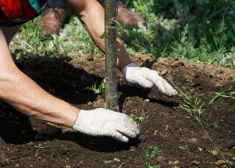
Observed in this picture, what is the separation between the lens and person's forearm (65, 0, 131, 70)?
154 inches

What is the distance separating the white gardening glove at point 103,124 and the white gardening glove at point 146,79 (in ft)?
1.63

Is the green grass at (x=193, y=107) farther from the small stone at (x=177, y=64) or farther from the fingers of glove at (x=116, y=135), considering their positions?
the fingers of glove at (x=116, y=135)

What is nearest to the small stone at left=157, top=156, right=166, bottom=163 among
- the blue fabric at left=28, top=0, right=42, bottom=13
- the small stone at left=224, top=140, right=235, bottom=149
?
the small stone at left=224, top=140, right=235, bottom=149

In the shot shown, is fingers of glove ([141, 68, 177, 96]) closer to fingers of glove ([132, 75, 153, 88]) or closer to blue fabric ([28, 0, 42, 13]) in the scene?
fingers of glove ([132, 75, 153, 88])

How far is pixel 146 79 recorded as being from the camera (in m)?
3.90

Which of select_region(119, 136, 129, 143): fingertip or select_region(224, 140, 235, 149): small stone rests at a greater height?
select_region(224, 140, 235, 149): small stone

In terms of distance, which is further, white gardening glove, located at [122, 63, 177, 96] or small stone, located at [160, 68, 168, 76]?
small stone, located at [160, 68, 168, 76]

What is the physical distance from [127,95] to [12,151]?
0.95 meters

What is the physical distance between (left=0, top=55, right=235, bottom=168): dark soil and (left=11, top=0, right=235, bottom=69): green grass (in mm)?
231

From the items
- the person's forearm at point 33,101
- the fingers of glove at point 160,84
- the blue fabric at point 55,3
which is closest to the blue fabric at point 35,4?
the person's forearm at point 33,101

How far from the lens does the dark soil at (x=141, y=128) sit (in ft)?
11.5

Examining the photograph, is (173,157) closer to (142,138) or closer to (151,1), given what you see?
(142,138)

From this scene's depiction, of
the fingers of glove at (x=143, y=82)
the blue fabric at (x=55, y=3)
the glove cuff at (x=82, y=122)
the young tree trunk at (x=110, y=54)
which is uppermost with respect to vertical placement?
the young tree trunk at (x=110, y=54)

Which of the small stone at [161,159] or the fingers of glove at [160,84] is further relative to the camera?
the fingers of glove at [160,84]
